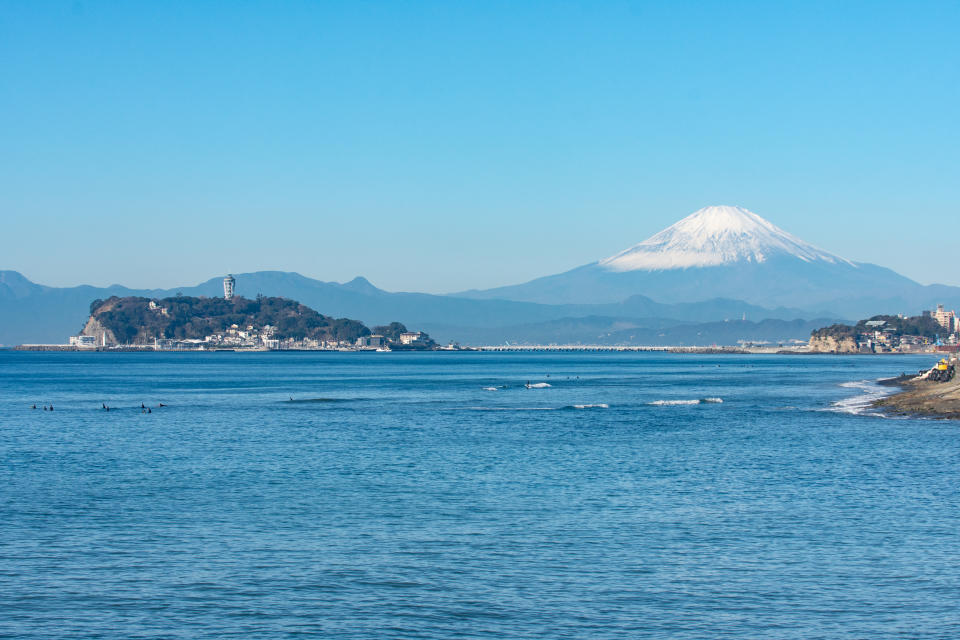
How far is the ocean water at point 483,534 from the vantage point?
1659cm

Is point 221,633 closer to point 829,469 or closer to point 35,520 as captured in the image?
point 35,520

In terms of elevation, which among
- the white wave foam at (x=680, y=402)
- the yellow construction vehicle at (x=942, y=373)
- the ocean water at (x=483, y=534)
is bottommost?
the white wave foam at (x=680, y=402)

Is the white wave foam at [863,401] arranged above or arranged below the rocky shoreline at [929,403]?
below

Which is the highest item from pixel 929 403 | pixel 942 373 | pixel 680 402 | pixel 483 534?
pixel 942 373

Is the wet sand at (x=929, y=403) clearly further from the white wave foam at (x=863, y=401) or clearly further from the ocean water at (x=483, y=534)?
the ocean water at (x=483, y=534)

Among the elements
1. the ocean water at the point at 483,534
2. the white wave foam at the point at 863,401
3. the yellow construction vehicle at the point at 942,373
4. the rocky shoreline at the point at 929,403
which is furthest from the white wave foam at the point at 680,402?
the yellow construction vehicle at the point at 942,373

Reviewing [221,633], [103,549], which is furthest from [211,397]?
[221,633]

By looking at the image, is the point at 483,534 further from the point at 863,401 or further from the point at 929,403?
the point at 863,401

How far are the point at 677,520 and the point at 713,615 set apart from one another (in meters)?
7.69

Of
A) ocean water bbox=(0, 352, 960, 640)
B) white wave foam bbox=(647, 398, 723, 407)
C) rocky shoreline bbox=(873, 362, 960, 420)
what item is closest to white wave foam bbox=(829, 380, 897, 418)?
rocky shoreline bbox=(873, 362, 960, 420)

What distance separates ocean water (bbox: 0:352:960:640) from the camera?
1659 cm

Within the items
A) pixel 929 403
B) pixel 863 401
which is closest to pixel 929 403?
pixel 929 403

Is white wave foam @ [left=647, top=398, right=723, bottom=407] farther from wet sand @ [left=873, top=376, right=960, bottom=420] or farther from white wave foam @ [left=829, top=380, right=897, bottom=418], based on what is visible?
wet sand @ [left=873, top=376, right=960, bottom=420]

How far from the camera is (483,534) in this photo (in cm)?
2256
